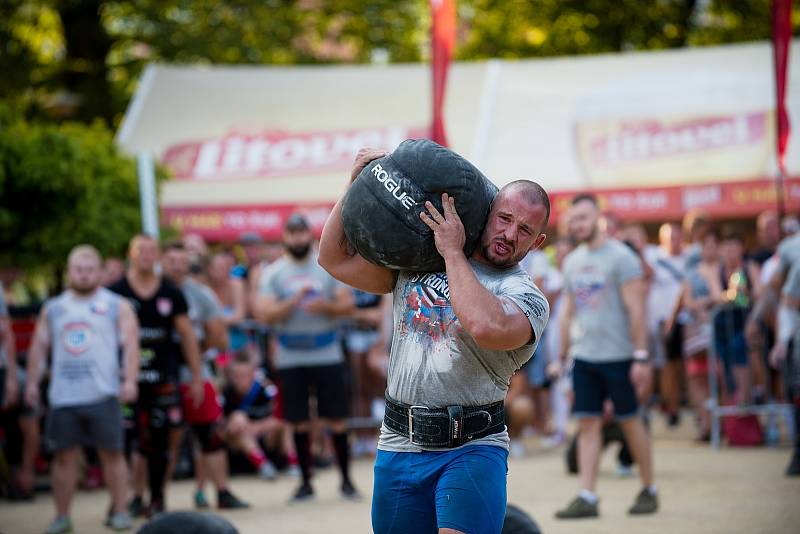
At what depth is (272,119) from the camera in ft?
72.2

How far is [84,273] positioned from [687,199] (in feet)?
42.4

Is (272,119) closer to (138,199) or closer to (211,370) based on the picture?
(138,199)

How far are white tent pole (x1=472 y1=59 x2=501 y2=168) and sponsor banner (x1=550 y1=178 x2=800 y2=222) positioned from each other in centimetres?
176

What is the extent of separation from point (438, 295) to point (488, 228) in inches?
12.3

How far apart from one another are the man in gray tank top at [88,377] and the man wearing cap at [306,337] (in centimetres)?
155

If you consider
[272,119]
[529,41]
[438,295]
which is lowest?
[438,295]

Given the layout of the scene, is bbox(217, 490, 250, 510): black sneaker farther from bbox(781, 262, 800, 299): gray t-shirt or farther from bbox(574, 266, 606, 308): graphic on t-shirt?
bbox(781, 262, 800, 299): gray t-shirt

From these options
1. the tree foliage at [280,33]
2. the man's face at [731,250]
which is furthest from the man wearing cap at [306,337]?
the tree foliage at [280,33]

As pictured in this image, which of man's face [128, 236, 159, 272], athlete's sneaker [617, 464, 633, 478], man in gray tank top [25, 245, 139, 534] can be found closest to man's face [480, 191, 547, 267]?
→ man in gray tank top [25, 245, 139, 534]

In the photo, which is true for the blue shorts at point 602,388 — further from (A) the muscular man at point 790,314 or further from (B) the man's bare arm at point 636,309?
(A) the muscular man at point 790,314

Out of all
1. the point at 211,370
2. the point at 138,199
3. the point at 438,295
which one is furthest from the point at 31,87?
the point at 438,295

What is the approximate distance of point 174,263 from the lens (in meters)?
10.1

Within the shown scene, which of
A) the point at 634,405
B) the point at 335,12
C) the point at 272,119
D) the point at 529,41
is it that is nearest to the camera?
the point at 634,405

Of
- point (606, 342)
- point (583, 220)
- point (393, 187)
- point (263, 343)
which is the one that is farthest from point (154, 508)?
point (393, 187)
